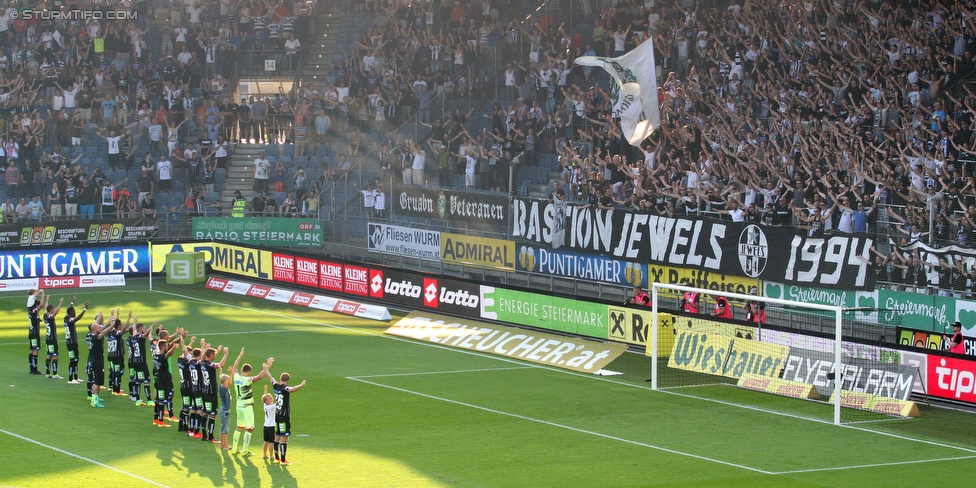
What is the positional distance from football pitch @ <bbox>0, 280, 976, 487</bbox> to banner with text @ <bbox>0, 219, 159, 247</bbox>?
44.6 feet

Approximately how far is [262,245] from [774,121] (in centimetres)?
1977

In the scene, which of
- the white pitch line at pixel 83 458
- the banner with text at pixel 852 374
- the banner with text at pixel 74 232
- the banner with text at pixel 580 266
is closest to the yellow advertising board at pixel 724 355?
the banner with text at pixel 852 374

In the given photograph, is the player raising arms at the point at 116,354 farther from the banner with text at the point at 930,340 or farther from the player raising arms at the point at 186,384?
the banner with text at the point at 930,340

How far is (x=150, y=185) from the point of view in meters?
48.1

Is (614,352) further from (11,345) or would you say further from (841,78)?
(11,345)

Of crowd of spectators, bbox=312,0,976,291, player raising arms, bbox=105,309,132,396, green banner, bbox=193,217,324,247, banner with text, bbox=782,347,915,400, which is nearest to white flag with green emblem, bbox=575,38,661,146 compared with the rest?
crowd of spectators, bbox=312,0,976,291

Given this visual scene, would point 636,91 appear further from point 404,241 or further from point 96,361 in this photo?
point 96,361

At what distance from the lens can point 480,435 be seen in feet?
76.7

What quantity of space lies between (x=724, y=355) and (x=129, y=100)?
103 ft

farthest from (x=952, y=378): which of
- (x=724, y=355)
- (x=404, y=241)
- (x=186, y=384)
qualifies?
(x=404, y=241)

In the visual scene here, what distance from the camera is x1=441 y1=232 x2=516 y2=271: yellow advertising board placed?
3888 cm

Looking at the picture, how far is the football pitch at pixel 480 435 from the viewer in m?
20.2

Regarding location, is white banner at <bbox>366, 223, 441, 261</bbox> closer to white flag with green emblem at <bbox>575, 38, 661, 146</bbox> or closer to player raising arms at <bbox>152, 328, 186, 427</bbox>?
white flag with green emblem at <bbox>575, 38, 661, 146</bbox>

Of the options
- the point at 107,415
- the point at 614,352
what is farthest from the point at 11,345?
the point at 614,352
